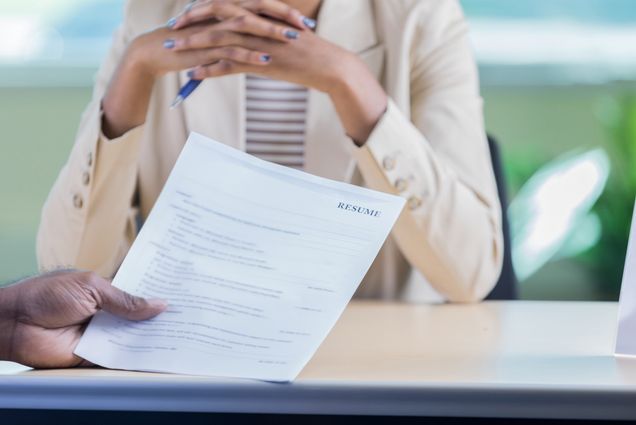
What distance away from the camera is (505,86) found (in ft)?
10.2

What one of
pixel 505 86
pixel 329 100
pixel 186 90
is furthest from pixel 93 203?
pixel 505 86

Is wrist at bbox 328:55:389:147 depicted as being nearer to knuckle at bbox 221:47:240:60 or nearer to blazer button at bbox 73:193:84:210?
knuckle at bbox 221:47:240:60

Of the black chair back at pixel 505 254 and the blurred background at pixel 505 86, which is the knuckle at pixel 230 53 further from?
the blurred background at pixel 505 86

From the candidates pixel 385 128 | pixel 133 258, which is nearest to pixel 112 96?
pixel 385 128

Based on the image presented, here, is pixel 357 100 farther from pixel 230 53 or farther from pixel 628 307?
pixel 628 307

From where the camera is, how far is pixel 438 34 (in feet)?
4.40

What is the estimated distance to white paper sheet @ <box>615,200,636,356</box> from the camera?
0.70 meters

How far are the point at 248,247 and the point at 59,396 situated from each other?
19cm

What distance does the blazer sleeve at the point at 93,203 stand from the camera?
1.17 meters

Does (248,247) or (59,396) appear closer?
(59,396)

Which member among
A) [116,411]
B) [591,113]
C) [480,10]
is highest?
[116,411]

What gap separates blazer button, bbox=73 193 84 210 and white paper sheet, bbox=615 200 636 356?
73 centimetres

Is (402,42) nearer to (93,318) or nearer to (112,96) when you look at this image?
(112,96)

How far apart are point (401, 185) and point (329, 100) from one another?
0.78 ft
